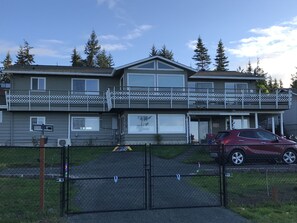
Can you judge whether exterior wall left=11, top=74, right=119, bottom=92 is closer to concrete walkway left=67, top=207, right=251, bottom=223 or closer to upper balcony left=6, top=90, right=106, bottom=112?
upper balcony left=6, top=90, right=106, bottom=112

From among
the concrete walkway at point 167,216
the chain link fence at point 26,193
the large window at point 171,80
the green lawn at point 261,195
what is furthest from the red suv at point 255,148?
the large window at point 171,80

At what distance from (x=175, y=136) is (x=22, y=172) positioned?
16.6 m

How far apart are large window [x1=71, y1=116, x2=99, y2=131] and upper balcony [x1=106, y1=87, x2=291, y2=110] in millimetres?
2675

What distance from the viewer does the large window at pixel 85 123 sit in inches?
1193

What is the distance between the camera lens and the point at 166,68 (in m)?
30.3

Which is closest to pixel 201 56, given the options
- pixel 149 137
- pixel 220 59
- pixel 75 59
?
pixel 220 59

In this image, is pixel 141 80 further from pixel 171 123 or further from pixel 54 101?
pixel 54 101

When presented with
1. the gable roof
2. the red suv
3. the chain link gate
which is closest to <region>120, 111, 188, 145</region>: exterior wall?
the gable roof

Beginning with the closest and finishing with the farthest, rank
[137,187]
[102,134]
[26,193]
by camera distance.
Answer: [26,193], [137,187], [102,134]

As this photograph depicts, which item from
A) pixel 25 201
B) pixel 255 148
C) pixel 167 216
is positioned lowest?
pixel 167 216

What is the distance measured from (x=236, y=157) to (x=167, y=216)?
9787 millimetres

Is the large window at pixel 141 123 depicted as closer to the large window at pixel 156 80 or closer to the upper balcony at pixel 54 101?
the large window at pixel 156 80

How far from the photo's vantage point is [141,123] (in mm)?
28719

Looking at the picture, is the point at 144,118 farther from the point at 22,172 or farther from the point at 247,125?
the point at 22,172
